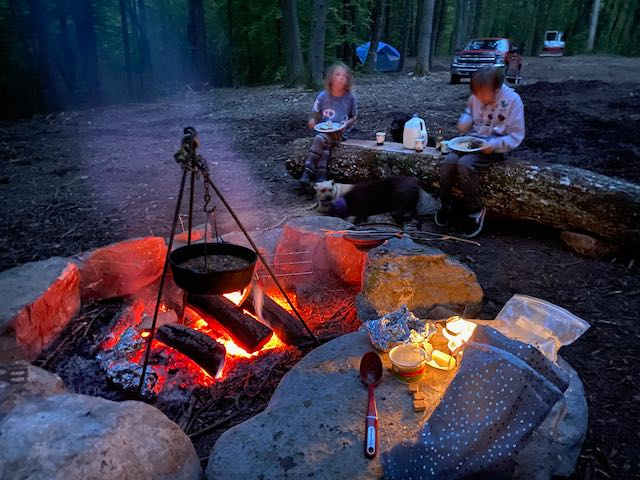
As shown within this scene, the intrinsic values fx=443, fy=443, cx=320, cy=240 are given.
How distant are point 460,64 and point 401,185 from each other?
14.0 m

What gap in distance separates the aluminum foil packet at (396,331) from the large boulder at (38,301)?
232 centimetres

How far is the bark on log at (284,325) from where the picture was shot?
3.48m

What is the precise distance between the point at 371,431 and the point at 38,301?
2500 millimetres

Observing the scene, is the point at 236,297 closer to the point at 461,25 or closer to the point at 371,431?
the point at 371,431

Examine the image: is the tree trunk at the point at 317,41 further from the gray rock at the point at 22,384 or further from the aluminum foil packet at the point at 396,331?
the gray rock at the point at 22,384

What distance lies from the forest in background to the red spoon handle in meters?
14.6

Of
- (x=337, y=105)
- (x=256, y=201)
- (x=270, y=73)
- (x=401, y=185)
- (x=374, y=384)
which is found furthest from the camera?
(x=270, y=73)

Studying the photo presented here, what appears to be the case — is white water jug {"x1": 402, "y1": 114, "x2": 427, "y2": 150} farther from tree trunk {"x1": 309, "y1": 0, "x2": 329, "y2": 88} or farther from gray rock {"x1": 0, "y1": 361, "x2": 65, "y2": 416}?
tree trunk {"x1": 309, "y1": 0, "x2": 329, "y2": 88}

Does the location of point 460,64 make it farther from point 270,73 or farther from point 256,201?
point 256,201

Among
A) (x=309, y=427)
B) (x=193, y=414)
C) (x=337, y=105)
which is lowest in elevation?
(x=193, y=414)

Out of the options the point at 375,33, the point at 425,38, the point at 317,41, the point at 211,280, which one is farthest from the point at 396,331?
the point at 375,33

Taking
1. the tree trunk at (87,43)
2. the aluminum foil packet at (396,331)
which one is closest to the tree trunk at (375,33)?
the tree trunk at (87,43)

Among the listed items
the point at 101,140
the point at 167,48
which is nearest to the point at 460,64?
the point at 101,140

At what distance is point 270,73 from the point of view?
22.9 meters
